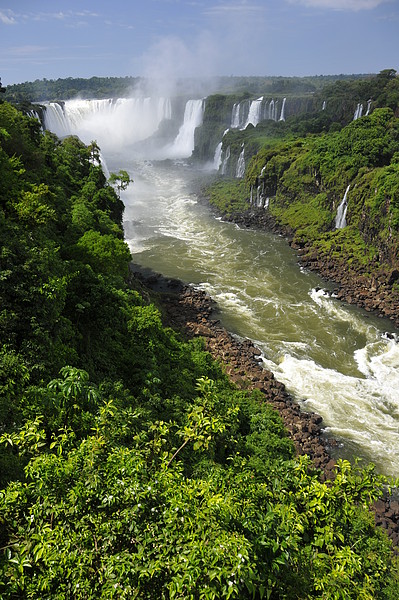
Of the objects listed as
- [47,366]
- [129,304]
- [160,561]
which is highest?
[160,561]

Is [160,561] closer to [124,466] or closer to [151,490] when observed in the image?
[151,490]

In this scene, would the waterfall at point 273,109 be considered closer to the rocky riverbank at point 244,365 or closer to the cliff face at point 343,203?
the cliff face at point 343,203

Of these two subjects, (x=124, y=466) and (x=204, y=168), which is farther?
(x=204, y=168)

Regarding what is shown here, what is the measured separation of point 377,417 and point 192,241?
98.1 feet

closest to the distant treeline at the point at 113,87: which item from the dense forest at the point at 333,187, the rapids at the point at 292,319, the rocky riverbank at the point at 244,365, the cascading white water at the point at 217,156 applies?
the cascading white water at the point at 217,156

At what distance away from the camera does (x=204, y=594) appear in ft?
14.2

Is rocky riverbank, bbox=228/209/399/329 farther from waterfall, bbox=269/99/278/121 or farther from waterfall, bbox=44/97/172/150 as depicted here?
waterfall, bbox=44/97/172/150

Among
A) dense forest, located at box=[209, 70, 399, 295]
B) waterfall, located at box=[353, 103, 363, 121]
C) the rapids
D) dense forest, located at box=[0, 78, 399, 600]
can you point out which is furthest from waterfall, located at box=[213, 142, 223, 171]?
dense forest, located at box=[0, 78, 399, 600]

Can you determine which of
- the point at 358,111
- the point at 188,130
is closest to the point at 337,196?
the point at 358,111

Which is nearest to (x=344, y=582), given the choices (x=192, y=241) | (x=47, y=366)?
(x=47, y=366)

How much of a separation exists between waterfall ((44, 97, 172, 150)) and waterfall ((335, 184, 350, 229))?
228ft

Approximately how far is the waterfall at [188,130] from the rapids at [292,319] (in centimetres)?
4445

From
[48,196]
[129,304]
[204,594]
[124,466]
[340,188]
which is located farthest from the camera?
[340,188]

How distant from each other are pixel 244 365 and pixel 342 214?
2707 centimetres
